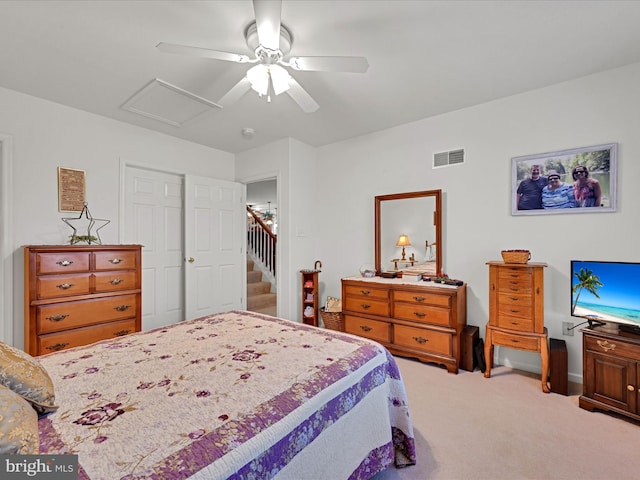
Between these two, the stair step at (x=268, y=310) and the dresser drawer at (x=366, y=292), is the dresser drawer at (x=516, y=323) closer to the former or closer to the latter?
the dresser drawer at (x=366, y=292)

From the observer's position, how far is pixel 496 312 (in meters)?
2.61

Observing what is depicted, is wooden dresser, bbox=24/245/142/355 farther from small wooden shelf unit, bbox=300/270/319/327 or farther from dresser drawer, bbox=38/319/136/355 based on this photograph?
small wooden shelf unit, bbox=300/270/319/327

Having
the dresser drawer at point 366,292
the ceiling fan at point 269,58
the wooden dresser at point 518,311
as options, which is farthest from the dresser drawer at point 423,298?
the ceiling fan at point 269,58

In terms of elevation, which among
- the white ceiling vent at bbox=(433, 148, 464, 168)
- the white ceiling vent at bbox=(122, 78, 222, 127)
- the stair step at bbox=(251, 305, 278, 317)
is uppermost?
the white ceiling vent at bbox=(122, 78, 222, 127)

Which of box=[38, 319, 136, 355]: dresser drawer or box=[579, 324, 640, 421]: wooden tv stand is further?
box=[38, 319, 136, 355]: dresser drawer

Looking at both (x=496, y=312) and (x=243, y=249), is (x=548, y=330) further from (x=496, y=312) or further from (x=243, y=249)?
(x=243, y=249)

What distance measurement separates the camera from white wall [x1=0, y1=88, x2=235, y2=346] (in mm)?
2648

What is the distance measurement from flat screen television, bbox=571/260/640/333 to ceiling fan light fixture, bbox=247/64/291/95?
8.43 ft

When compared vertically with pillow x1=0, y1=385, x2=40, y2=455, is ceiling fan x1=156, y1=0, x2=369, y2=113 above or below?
above

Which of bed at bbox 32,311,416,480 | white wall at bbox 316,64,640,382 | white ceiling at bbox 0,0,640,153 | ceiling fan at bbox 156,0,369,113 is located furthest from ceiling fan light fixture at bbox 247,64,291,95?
white wall at bbox 316,64,640,382


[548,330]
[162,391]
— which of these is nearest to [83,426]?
[162,391]

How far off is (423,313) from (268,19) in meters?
2.63

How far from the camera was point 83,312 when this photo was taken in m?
2.58

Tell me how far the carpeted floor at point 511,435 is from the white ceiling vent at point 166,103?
3.05 meters
